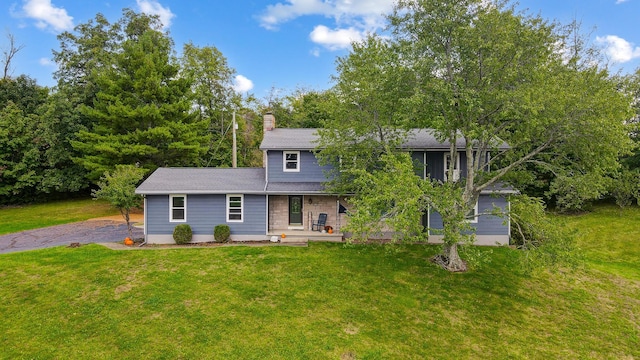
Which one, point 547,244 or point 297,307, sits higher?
point 547,244

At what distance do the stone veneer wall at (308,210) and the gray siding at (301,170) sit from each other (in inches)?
39.3

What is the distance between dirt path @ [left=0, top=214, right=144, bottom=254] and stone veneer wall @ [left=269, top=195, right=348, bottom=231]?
746 cm

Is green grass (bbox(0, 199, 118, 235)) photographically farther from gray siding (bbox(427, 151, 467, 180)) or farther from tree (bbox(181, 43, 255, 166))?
gray siding (bbox(427, 151, 467, 180))

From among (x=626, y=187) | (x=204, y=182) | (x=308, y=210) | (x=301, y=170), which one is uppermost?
(x=301, y=170)

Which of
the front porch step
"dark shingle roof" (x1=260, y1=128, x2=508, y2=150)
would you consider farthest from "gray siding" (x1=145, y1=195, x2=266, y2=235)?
"dark shingle roof" (x1=260, y1=128, x2=508, y2=150)

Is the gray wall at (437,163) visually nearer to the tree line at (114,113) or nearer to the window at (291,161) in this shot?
the window at (291,161)

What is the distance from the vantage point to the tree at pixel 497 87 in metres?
10.6

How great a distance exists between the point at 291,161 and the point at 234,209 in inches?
159

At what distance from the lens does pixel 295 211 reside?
1794cm

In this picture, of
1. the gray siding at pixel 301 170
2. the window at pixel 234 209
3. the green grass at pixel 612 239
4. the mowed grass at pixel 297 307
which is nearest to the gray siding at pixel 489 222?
the mowed grass at pixel 297 307

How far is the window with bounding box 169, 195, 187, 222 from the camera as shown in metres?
16.3

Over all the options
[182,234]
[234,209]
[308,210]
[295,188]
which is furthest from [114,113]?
[308,210]

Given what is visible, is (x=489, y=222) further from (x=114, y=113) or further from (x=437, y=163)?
(x=114, y=113)

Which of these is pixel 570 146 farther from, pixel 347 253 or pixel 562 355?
pixel 347 253
